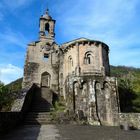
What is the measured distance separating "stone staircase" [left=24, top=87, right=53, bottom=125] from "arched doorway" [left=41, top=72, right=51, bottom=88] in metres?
1.59

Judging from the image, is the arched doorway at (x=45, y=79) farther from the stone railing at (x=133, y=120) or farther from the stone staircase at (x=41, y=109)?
the stone railing at (x=133, y=120)

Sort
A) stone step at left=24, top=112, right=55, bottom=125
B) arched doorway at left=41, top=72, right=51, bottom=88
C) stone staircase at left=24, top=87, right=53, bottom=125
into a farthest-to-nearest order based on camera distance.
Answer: arched doorway at left=41, top=72, right=51, bottom=88 → stone staircase at left=24, top=87, right=53, bottom=125 → stone step at left=24, top=112, right=55, bottom=125

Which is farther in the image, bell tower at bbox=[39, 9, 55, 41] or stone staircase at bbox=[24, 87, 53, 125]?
bell tower at bbox=[39, 9, 55, 41]

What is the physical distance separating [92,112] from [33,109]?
5911mm

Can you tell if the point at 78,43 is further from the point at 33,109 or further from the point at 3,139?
the point at 3,139

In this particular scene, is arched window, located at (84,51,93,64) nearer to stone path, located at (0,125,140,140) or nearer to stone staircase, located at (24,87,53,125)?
stone staircase, located at (24,87,53,125)

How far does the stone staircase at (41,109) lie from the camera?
50.4 feet

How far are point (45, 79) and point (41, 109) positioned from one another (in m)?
8.00

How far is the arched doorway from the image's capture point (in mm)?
27553

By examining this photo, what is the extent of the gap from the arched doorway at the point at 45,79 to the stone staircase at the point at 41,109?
159 cm

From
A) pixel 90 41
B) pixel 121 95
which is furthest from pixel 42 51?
pixel 121 95

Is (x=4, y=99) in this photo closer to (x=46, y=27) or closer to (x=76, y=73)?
(x=76, y=73)

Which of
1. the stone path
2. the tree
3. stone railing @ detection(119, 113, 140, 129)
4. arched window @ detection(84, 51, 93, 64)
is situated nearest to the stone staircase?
the tree

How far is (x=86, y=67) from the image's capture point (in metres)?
24.3
